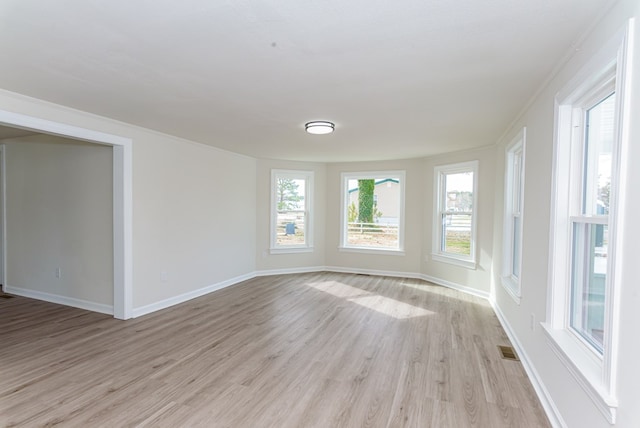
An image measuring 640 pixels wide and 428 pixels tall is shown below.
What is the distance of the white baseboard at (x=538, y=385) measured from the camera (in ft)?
6.78

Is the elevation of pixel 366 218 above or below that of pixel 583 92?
below

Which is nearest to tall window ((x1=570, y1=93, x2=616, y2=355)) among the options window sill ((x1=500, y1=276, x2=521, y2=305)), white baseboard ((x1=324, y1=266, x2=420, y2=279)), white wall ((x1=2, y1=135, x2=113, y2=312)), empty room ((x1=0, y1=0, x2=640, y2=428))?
empty room ((x1=0, y1=0, x2=640, y2=428))

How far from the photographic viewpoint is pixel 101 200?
4133 mm

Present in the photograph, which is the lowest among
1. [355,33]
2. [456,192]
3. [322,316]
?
[322,316]

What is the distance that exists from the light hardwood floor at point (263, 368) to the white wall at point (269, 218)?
77.8 inches

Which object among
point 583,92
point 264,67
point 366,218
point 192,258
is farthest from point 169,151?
point 583,92

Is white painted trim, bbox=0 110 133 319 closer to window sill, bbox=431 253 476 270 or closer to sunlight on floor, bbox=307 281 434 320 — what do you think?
sunlight on floor, bbox=307 281 434 320

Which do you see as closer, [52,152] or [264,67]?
[264,67]

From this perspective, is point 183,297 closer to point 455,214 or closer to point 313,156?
point 313,156

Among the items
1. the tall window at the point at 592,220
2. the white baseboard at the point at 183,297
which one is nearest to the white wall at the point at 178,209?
the white baseboard at the point at 183,297

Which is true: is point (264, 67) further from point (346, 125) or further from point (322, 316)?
point (322, 316)

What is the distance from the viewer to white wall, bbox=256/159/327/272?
6.41 meters

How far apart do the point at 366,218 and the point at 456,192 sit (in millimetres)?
1872

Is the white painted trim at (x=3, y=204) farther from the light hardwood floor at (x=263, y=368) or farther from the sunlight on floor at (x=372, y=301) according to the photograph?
the sunlight on floor at (x=372, y=301)
